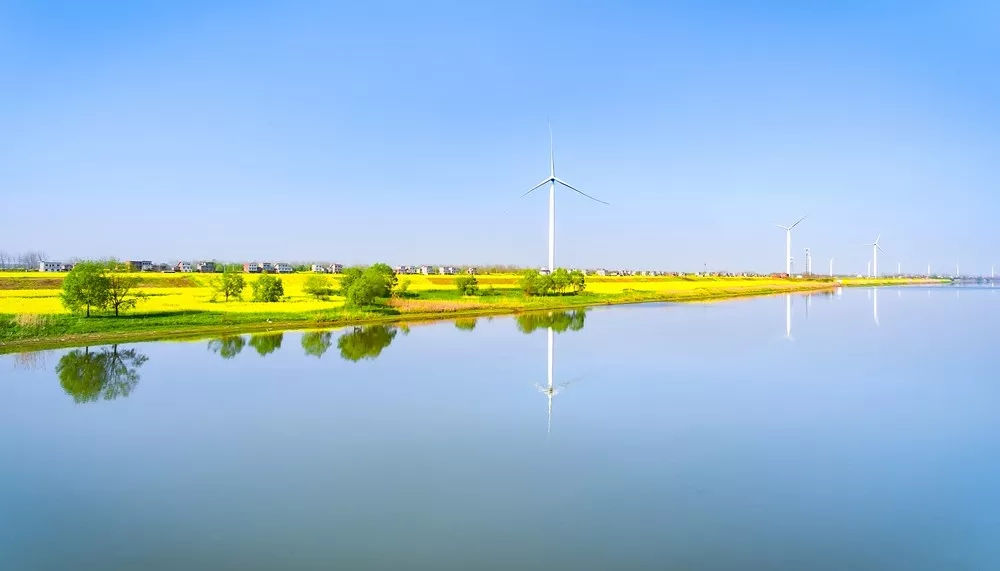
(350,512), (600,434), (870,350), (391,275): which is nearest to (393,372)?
(600,434)

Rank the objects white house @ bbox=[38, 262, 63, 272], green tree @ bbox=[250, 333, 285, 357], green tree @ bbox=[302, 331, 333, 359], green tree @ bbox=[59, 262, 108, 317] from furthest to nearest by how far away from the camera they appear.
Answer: white house @ bbox=[38, 262, 63, 272] → green tree @ bbox=[59, 262, 108, 317] → green tree @ bbox=[250, 333, 285, 357] → green tree @ bbox=[302, 331, 333, 359]

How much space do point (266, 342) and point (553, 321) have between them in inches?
736

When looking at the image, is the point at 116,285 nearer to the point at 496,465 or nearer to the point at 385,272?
the point at 385,272

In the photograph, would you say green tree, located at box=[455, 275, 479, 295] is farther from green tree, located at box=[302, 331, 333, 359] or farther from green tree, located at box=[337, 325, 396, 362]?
green tree, located at box=[302, 331, 333, 359]

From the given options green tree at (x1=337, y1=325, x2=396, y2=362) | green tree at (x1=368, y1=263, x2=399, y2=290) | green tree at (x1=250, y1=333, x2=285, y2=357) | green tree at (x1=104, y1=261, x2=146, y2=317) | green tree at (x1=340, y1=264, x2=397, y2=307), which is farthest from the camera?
green tree at (x1=368, y1=263, x2=399, y2=290)

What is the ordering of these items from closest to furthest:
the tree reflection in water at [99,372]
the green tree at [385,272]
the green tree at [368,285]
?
the tree reflection in water at [99,372] → the green tree at [368,285] → the green tree at [385,272]

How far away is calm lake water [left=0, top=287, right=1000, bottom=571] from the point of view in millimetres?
6902

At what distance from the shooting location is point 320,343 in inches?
1004

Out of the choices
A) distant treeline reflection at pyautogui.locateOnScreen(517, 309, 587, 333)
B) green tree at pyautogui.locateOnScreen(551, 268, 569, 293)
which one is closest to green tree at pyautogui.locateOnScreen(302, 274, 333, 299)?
distant treeline reflection at pyautogui.locateOnScreen(517, 309, 587, 333)

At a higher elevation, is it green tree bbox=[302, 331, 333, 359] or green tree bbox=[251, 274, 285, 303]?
green tree bbox=[251, 274, 285, 303]

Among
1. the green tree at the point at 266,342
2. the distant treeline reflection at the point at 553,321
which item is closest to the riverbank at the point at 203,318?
the green tree at the point at 266,342

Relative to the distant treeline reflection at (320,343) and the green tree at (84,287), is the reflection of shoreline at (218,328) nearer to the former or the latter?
the distant treeline reflection at (320,343)

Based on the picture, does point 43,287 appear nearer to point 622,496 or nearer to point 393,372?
point 393,372

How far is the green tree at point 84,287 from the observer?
2683cm
